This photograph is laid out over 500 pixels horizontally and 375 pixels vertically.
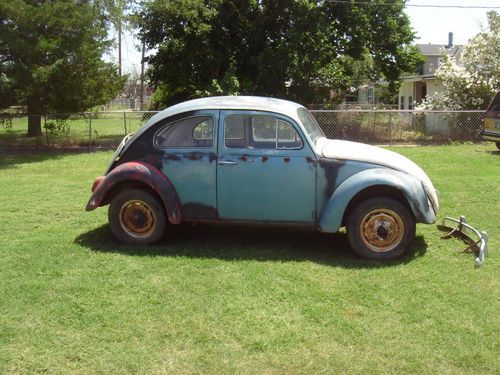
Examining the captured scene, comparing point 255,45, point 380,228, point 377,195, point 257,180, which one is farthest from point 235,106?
point 255,45

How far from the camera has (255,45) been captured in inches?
805

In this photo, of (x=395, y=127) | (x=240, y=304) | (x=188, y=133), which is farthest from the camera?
(x=395, y=127)

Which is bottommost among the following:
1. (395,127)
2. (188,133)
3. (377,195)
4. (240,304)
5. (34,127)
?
(240,304)

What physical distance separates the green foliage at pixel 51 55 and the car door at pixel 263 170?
1166 cm

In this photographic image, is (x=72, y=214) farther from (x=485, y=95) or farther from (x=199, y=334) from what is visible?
(x=485, y=95)

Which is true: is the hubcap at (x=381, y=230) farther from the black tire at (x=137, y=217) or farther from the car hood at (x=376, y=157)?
the black tire at (x=137, y=217)

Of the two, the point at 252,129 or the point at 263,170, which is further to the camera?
the point at 252,129

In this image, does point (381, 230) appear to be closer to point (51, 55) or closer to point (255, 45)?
point (51, 55)

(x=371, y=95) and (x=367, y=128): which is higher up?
(x=371, y=95)

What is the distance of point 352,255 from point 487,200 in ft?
12.7

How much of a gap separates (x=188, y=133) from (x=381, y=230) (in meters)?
2.38

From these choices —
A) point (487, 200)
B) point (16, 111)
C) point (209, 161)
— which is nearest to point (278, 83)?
point (16, 111)

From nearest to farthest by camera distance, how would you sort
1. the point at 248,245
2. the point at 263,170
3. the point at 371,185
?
1. the point at 371,185
2. the point at 263,170
3. the point at 248,245

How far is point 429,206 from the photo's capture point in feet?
18.6
